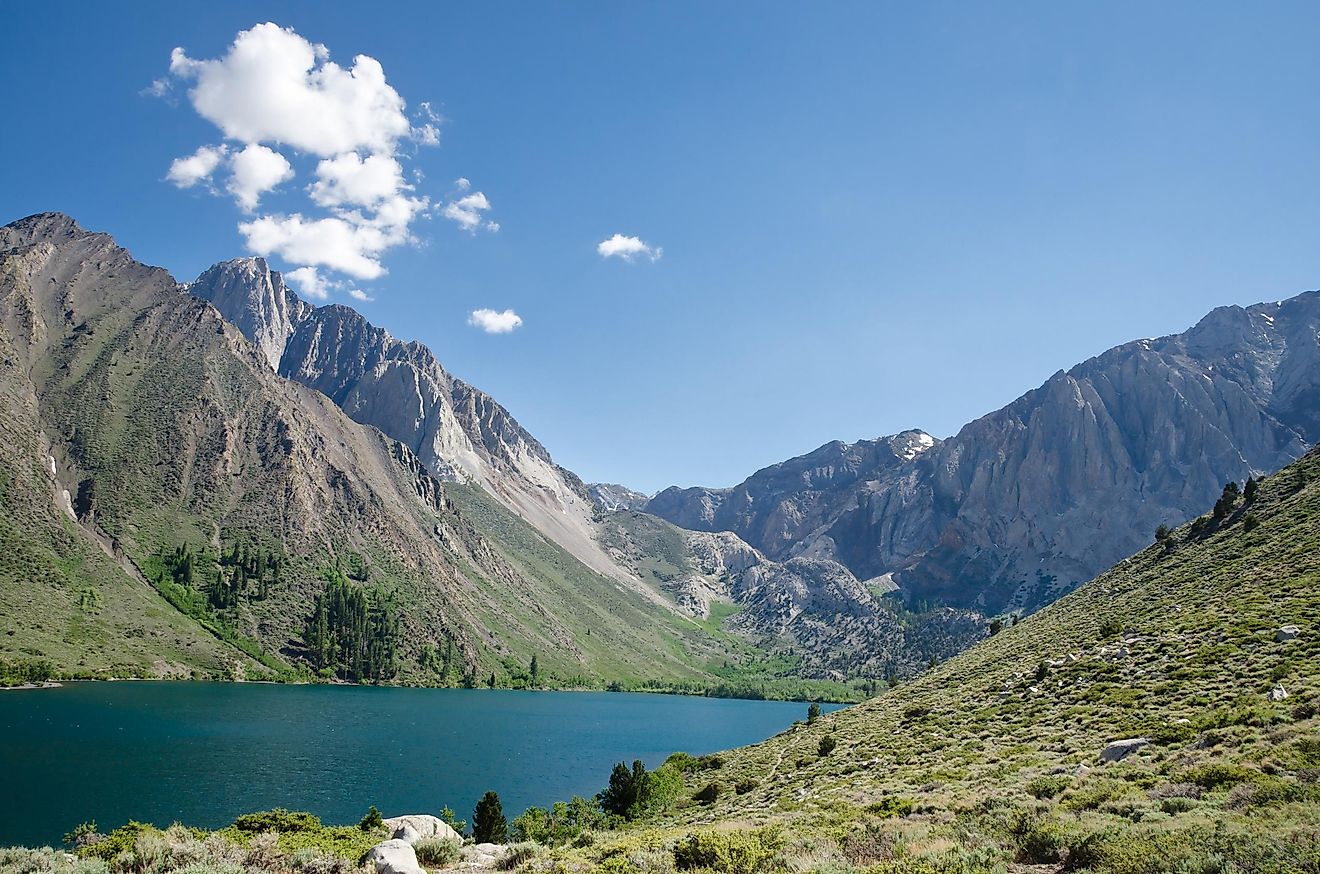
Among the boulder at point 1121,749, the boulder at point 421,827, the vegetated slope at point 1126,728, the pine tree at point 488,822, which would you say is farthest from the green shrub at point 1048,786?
the pine tree at point 488,822

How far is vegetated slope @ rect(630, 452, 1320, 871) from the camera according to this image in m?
16.2

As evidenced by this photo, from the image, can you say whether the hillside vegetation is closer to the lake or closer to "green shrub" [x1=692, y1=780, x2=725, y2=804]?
"green shrub" [x1=692, y1=780, x2=725, y2=804]

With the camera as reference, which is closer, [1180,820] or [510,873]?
[1180,820]

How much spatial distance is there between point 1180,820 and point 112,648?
179253mm

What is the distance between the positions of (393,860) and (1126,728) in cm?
2836

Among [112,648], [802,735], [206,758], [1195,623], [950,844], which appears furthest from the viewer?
[112,648]

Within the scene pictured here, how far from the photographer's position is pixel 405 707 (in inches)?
5531

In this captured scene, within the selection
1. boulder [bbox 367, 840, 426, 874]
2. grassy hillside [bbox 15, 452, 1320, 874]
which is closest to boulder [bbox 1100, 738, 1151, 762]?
grassy hillside [bbox 15, 452, 1320, 874]

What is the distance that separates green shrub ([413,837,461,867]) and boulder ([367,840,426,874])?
30.9 inches

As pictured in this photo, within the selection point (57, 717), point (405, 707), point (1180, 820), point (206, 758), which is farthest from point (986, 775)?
point (405, 707)

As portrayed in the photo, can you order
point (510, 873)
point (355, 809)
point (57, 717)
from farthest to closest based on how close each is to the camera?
point (57, 717) → point (355, 809) → point (510, 873)

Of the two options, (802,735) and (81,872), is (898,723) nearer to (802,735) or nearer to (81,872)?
(802,735)

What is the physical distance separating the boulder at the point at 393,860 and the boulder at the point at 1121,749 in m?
23.5

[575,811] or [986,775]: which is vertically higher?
[986,775]
